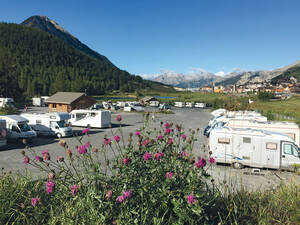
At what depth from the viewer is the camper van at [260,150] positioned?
1011 centimetres

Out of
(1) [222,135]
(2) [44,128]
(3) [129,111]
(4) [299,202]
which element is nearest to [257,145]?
(1) [222,135]

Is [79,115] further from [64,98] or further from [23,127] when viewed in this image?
[64,98]

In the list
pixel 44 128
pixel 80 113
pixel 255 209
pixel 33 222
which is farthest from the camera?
pixel 80 113

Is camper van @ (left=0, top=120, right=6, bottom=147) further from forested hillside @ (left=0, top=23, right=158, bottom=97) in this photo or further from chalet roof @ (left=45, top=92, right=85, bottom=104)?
forested hillside @ (left=0, top=23, right=158, bottom=97)

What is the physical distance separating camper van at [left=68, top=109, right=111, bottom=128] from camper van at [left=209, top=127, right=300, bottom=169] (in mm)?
13430

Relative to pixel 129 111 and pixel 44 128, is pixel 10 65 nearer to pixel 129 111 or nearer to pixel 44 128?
pixel 129 111

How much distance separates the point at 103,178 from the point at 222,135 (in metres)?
8.90

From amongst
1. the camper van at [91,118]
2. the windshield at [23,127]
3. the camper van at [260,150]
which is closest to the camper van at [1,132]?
the windshield at [23,127]

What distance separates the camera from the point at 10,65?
51.8m

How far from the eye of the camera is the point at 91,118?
2222cm

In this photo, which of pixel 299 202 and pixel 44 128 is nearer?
pixel 299 202

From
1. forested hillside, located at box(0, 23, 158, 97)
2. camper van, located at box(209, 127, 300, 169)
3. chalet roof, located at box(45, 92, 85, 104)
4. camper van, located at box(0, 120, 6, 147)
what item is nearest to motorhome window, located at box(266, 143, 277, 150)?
camper van, located at box(209, 127, 300, 169)

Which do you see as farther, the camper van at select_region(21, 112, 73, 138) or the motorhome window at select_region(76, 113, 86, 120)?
the motorhome window at select_region(76, 113, 86, 120)

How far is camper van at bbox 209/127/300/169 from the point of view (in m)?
10.1
